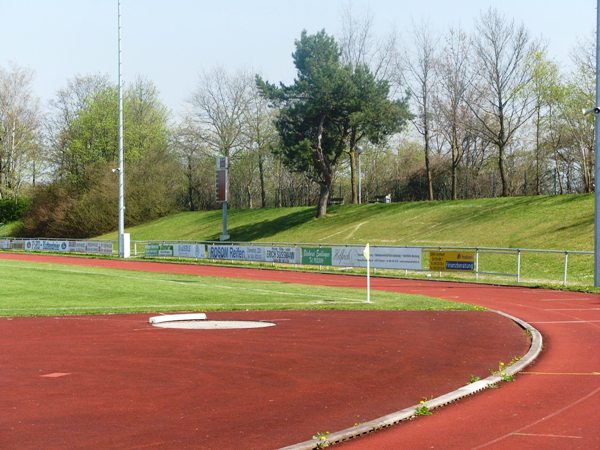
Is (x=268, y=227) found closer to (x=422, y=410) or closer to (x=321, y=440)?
(x=422, y=410)

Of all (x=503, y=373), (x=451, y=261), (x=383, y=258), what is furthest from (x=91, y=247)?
(x=503, y=373)

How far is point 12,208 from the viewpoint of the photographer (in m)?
91.3

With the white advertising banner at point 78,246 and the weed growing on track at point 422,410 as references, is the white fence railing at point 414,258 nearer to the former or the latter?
the white advertising banner at point 78,246

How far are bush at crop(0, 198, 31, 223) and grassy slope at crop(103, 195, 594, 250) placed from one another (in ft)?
60.3

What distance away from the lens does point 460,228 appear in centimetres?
5216

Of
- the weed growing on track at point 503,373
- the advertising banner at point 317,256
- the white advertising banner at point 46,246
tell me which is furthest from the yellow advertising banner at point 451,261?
the white advertising banner at point 46,246

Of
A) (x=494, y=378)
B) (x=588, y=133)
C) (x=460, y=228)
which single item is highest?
(x=588, y=133)

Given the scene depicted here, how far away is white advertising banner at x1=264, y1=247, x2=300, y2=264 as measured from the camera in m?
43.2

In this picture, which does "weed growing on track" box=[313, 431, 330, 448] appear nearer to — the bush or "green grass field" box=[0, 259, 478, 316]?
"green grass field" box=[0, 259, 478, 316]

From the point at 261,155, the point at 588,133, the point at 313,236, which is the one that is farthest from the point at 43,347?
the point at 261,155

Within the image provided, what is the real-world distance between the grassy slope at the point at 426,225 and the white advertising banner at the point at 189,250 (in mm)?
11720

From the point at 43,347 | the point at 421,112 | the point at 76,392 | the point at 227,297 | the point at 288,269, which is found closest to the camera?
the point at 76,392

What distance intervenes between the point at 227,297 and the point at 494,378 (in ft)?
50.1

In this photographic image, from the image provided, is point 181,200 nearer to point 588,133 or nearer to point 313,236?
point 313,236
